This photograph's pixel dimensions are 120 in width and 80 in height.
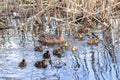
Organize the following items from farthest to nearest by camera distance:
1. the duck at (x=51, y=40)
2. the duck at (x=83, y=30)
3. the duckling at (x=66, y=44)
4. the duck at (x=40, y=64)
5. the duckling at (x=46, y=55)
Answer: the duck at (x=83, y=30)
the duck at (x=51, y=40)
the duckling at (x=66, y=44)
the duckling at (x=46, y=55)
the duck at (x=40, y=64)

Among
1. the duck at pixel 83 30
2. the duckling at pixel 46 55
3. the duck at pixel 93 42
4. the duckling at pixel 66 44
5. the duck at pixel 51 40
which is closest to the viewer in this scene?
the duckling at pixel 46 55

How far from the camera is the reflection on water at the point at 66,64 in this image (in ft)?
23.5

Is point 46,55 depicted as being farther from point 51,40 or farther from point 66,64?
point 51,40

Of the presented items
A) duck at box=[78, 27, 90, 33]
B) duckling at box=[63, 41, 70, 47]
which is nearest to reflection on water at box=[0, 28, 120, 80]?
duckling at box=[63, 41, 70, 47]

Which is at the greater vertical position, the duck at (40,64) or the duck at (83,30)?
the duck at (83,30)

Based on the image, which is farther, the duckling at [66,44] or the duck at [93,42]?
the duck at [93,42]

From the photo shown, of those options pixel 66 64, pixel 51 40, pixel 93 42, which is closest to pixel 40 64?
pixel 66 64

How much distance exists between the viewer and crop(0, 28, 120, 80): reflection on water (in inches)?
282

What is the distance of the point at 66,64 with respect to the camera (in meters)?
7.81

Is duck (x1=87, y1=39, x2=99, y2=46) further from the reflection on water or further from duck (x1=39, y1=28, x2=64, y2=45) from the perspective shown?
duck (x1=39, y1=28, x2=64, y2=45)

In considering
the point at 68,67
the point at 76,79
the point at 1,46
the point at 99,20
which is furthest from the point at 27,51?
the point at 99,20

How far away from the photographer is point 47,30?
10766mm

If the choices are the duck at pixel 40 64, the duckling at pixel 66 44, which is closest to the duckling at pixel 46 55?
the duck at pixel 40 64

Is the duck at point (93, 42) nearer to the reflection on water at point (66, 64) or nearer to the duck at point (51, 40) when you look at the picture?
the reflection on water at point (66, 64)
